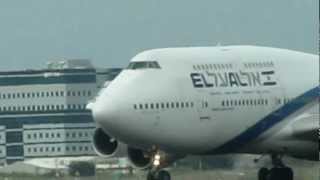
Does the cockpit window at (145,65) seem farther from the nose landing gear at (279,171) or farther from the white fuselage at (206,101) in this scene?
the nose landing gear at (279,171)

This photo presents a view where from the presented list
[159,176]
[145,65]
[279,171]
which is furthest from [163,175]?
[279,171]

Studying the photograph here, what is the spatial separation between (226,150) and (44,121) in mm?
137593

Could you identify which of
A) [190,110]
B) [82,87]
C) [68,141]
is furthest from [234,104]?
[82,87]

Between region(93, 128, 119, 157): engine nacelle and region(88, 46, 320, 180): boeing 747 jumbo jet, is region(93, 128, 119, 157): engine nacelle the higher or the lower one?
the lower one

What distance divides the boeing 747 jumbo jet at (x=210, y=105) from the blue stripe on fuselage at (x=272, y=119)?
0.09 ft

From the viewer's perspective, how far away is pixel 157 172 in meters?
41.0

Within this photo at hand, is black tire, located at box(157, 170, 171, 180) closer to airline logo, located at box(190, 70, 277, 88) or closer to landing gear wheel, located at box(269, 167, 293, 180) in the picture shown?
airline logo, located at box(190, 70, 277, 88)

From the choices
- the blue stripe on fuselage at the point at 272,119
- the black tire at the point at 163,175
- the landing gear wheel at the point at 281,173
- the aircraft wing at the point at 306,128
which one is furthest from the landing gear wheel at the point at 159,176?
the landing gear wheel at the point at 281,173

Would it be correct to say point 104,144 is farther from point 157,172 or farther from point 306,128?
point 306,128

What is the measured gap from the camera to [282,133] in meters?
41.4

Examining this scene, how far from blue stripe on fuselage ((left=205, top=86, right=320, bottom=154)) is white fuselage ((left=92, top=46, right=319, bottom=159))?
3 centimetres

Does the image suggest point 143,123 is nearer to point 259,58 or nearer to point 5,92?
A: point 259,58

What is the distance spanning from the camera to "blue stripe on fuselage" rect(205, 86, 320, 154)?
1629 inches

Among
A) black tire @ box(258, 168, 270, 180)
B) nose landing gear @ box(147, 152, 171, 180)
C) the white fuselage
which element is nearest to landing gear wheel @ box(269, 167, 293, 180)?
black tire @ box(258, 168, 270, 180)
